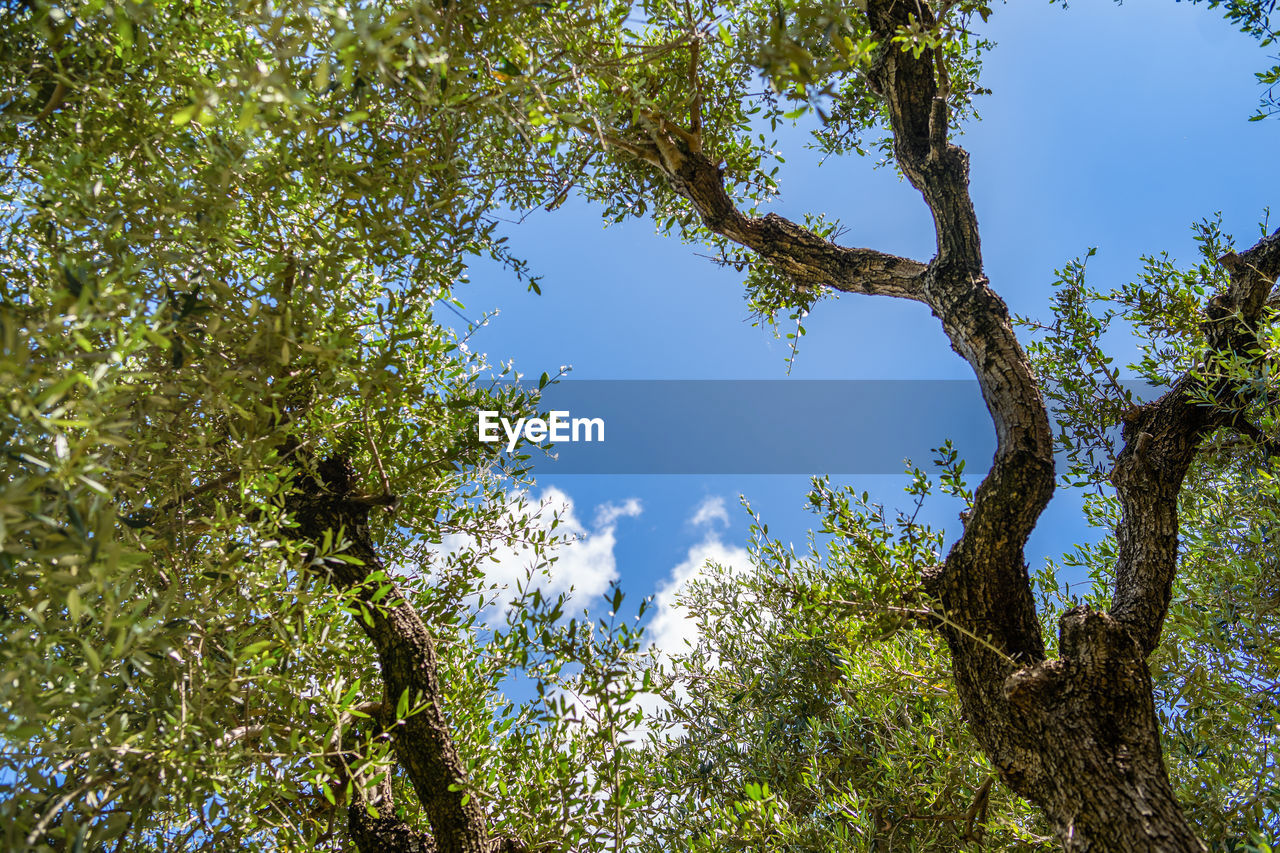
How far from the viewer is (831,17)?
172cm

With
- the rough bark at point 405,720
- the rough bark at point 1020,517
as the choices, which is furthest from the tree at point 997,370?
the rough bark at point 405,720

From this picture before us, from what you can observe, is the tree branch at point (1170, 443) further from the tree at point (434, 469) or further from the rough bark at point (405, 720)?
the rough bark at point (405, 720)

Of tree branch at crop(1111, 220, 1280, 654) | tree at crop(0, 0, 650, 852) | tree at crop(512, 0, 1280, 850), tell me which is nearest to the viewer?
tree at crop(0, 0, 650, 852)

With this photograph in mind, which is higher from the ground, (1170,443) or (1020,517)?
(1170,443)

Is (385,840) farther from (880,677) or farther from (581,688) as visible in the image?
(880,677)

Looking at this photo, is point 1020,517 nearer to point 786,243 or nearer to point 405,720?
point 786,243

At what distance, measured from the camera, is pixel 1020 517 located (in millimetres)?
4121

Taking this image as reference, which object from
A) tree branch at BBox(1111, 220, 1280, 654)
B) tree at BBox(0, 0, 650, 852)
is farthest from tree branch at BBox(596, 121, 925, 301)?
tree at BBox(0, 0, 650, 852)

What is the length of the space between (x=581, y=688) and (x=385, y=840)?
8.80 feet

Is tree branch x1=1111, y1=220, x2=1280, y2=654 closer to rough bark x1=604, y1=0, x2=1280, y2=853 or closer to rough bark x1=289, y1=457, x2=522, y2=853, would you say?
rough bark x1=604, y1=0, x2=1280, y2=853

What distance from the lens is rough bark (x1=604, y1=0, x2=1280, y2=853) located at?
3270 millimetres

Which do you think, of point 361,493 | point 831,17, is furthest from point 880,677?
point 831,17

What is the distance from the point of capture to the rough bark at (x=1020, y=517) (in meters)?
3.27

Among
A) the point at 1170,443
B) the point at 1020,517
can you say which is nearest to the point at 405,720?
the point at 1020,517
